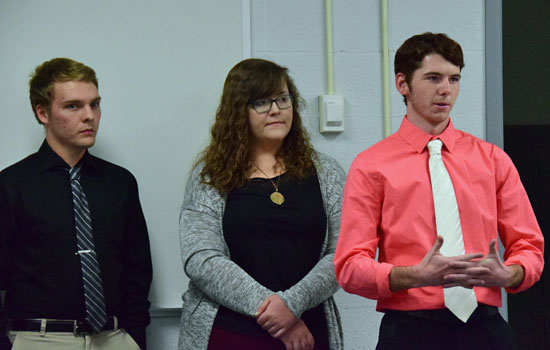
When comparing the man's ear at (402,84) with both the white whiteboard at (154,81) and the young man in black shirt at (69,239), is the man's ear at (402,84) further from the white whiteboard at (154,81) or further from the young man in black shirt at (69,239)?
the young man in black shirt at (69,239)

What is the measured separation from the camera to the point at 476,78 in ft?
7.22

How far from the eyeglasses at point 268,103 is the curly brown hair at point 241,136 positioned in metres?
0.02

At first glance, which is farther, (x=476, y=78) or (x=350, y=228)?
(x=476, y=78)

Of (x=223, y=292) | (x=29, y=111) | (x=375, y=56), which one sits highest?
(x=375, y=56)

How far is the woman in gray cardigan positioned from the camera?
1.66 meters

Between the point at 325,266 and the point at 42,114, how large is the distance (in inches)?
39.8

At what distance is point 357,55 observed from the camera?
2160mm

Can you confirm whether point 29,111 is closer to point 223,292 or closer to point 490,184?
point 223,292

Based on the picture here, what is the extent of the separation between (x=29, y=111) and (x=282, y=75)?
0.94 meters

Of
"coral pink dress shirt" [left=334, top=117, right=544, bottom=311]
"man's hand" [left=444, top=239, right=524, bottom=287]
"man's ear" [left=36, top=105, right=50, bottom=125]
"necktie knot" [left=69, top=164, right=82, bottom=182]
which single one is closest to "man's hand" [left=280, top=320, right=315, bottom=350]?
"coral pink dress shirt" [left=334, top=117, right=544, bottom=311]

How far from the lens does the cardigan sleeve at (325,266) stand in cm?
165

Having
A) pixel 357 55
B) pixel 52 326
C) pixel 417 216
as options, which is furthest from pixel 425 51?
pixel 52 326

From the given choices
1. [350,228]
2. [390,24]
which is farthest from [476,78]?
[350,228]

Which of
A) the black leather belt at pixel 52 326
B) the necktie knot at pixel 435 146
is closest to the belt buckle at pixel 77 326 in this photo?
the black leather belt at pixel 52 326
